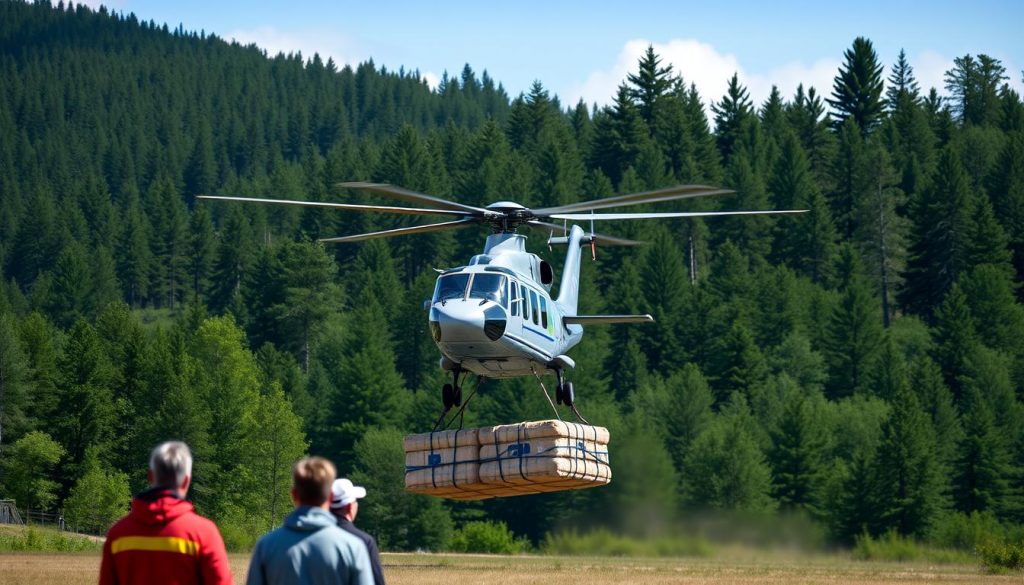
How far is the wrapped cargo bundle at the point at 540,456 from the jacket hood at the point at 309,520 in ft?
50.7

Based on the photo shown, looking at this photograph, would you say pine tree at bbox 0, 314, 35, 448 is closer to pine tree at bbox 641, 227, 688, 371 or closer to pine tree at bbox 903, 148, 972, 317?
pine tree at bbox 641, 227, 688, 371

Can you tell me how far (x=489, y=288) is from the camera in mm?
23906

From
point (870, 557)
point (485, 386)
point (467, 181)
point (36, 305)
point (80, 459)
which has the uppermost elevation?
point (467, 181)

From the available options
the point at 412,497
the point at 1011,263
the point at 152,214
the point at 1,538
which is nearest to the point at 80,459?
the point at 412,497

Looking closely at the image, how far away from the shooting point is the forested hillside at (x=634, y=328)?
71938 millimetres

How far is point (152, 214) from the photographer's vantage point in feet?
530

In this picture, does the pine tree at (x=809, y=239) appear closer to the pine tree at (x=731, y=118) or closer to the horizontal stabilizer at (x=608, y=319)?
the pine tree at (x=731, y=118)

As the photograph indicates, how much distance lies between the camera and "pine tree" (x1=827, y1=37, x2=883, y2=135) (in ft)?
506

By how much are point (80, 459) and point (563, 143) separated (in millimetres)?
80875

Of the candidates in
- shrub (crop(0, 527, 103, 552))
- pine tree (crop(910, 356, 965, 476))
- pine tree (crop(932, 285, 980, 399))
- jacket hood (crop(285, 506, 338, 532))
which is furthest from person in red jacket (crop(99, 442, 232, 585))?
pine tree (crop(932, 285, 980, 399))

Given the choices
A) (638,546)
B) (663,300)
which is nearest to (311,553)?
(638,546)

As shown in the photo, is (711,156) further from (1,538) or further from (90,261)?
(1,538)

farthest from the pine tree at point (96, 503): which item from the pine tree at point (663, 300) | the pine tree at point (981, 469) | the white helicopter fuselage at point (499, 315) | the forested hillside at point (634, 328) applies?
the pine tree at point (663, 300)

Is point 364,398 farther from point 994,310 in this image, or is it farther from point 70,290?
point 70,290
